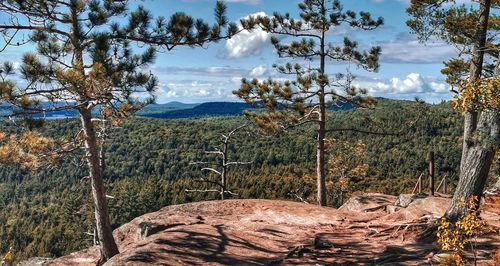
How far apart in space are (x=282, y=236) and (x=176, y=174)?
127 metres

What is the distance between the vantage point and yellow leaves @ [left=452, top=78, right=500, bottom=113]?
17.5 feet

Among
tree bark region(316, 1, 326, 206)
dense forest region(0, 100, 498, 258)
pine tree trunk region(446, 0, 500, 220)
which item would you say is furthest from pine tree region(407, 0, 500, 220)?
dense forest region(0, 100, 498, 258)

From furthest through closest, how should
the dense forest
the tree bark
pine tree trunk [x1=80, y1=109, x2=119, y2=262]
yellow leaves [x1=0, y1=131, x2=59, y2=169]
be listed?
the dense forest, the tree bark, pine tree trunk [x1=80, y1=109, x2=119, y2=262], yellow leaves [x1=0, y1=131, x2=59, y2=169]

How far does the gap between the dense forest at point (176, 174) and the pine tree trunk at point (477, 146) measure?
19440 mm

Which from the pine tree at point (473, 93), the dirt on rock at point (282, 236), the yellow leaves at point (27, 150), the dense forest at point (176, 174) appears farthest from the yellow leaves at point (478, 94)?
the dense forest at point (176, 174)

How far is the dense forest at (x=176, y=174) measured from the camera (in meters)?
72.1

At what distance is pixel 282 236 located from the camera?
10703 mm

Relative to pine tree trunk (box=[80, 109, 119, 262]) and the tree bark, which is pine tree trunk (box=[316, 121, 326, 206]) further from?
pine tree trunk (box=[80, 109, 119, 262])

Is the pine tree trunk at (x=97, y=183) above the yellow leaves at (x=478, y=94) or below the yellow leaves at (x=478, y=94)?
below

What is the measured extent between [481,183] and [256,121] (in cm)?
1016

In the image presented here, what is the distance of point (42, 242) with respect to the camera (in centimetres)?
7631

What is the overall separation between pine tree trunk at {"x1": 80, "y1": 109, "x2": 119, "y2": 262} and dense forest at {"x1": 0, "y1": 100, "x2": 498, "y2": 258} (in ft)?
61.3

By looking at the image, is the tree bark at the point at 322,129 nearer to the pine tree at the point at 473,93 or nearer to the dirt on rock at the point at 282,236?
the dirt on rock at the point at 282,236

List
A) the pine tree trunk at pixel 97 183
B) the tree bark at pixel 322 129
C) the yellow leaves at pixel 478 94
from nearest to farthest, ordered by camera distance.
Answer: the yellow leaves at pixel 478 94 → the pine tree trunk at pixel 97 183 → the tree bark at pixel 322 129
